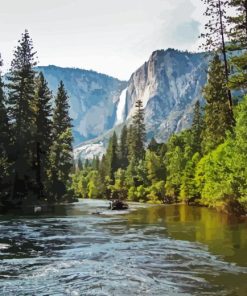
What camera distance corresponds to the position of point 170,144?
283 feet

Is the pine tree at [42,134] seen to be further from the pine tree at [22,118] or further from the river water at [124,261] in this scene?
the river water at [124,261]

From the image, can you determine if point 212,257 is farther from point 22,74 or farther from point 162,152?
point 162,152

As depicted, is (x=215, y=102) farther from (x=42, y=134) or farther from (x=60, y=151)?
(x=60, y=151)

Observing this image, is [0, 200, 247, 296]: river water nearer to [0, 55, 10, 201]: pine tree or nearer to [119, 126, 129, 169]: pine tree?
[0, 55, 10, 201]: pine tree

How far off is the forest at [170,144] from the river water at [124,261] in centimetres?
1116

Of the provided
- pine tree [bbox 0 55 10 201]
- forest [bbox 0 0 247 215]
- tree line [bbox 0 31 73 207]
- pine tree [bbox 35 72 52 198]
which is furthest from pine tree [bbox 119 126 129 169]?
pine tree [bbox 0 55 10 201]

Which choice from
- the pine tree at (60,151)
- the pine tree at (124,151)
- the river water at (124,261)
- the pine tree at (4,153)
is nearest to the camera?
the river water at (124,261)

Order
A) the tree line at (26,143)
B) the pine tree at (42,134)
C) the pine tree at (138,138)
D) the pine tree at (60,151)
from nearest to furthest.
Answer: the tree line at (26,143) < the pine tree at (42,134) < the pine tree at (60,151) < the pine tree at (138,138)

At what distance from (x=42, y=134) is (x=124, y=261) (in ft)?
147

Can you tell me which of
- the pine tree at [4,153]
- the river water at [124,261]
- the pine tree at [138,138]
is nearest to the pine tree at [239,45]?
the river water at [124,261]

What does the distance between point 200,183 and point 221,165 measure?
62.9 ft

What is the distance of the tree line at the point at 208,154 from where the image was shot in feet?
122

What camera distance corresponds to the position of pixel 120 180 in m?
111

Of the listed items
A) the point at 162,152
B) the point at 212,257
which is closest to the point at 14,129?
the point at 212,257
